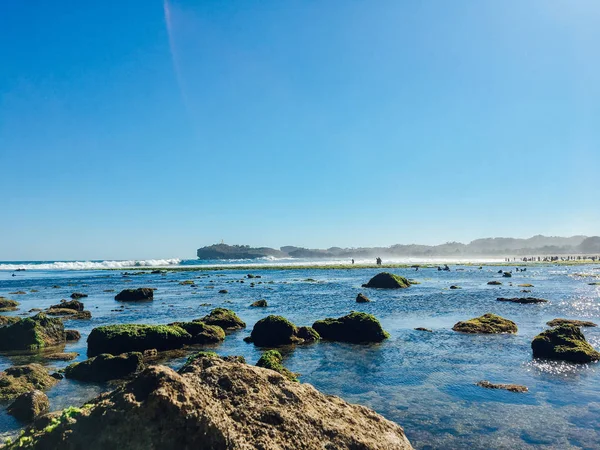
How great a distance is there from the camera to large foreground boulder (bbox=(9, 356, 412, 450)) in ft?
23.3

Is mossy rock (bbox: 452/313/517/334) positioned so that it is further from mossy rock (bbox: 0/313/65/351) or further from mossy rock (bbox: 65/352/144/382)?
mossy rock (bbox: 0/313/65/351)

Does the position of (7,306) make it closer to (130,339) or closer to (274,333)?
(130,339)

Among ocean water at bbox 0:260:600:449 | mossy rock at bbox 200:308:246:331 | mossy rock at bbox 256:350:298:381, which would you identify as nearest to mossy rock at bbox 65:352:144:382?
ocean water at bbox 0:260:600:449

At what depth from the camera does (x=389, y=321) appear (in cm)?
3584

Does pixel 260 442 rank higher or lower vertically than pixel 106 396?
lower

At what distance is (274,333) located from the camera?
27.3m

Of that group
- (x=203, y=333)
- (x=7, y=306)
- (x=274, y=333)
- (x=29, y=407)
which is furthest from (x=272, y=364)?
(x=7, y=306)

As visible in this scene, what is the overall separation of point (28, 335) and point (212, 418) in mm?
26383

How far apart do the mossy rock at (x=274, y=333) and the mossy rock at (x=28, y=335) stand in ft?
46.6

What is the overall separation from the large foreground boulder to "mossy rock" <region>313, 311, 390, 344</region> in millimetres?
19281

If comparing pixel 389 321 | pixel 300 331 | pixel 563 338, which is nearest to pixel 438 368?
pixel 563 338

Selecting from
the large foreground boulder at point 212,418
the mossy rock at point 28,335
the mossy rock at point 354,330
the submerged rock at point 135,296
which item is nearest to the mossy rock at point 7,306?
the submerged rock at point 135,296

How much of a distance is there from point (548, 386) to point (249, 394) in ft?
50.7

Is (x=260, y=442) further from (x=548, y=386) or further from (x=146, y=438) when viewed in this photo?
(x=548, y=386)
